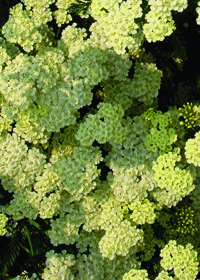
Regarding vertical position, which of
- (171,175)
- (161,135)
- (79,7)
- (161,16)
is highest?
(79,7)

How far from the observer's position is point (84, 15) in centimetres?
346

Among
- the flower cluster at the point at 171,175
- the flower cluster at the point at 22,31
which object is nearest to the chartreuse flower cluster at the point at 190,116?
the flower cluster at the point at 171,175

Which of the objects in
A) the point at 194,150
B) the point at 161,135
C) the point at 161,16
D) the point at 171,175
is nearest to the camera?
the point at 161,16

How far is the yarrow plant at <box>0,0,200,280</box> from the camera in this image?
121 inches

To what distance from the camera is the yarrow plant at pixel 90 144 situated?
309 centimetres

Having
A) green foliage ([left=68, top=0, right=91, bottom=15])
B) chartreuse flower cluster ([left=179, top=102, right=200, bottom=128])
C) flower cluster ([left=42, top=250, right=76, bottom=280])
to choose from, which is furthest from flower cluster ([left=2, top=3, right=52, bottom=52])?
flower cluster ([left=42, top=250, right=76, bottom=280])

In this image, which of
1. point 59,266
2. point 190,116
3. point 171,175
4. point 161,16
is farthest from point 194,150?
point 59,266

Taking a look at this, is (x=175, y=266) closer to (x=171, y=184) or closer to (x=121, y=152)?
(x=171, y=184)

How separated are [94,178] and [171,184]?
65 cm

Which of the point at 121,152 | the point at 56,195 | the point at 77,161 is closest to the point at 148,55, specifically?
the point at 121,152

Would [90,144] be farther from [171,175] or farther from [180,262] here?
[180,262]

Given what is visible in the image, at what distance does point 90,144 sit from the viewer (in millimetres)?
3180

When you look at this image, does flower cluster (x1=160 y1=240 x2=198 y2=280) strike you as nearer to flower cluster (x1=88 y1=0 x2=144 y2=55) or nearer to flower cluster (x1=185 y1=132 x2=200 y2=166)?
flower cluster (x1=185 y1=132 x2=200 y2=166)

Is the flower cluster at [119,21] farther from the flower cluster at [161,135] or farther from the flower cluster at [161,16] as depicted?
the flower cluster at [161,135]
